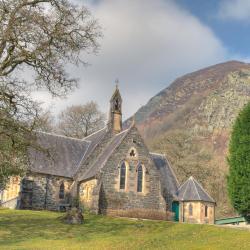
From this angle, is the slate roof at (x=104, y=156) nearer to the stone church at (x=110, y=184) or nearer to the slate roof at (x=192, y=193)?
the stone church at (x=110, y=184)

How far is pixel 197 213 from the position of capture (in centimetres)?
4425

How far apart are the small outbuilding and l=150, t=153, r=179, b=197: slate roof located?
42.6 inches

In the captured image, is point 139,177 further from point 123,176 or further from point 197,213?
point 197,213

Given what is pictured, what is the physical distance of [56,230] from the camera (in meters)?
28.6

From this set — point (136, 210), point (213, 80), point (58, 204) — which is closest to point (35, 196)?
point (58, 204)

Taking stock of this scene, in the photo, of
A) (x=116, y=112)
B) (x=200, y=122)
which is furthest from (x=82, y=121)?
(x=200, y=122)

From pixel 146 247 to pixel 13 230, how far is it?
9772mm

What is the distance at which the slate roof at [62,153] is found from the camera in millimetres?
43281

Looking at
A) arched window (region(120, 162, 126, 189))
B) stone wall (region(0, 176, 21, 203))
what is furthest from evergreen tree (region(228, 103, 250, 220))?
stone wall (region(0, 176, 21, 203))

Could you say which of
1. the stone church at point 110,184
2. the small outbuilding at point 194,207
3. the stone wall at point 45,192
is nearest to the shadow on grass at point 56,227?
the stone church at point 110,184

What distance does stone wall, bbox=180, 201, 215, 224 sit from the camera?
4416cm

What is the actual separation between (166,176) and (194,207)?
15.3 ft

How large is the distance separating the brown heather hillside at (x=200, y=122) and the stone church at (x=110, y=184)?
14.8 meters

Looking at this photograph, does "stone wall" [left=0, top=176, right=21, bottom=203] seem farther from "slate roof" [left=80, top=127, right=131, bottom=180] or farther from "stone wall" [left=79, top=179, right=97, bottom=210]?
"slate roof" [left=80, top=127, right=131, bottom=180]
